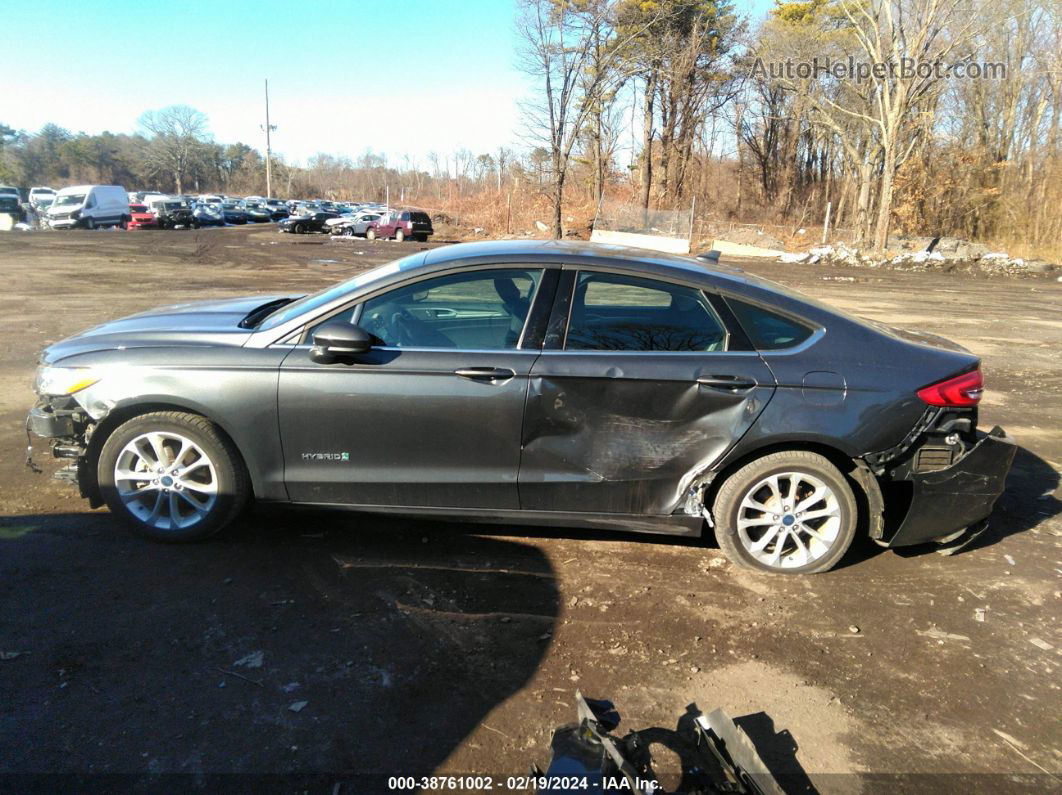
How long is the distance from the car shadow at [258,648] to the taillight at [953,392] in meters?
2.19

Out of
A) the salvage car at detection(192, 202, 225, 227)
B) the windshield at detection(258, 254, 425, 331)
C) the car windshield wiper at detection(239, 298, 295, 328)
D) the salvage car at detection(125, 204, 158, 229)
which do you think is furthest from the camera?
the salvage car at detection(192, 202, 225, 227)

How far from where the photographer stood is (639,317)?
13.4 ft

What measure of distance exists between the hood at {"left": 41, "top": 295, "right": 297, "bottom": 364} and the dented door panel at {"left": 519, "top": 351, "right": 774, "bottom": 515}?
1.72 metres

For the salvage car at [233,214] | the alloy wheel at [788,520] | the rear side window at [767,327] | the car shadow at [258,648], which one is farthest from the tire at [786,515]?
the salvage car at [233,214]

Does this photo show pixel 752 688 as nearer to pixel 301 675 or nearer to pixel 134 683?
pixel 301 675

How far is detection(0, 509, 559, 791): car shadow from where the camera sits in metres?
2.58

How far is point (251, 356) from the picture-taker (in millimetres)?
3934

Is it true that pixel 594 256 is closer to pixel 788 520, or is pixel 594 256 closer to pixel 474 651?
pixel 788 520

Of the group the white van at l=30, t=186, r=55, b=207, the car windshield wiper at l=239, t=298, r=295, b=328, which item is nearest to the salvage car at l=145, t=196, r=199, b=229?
the white van at l=30, t=186, r=55, b=207

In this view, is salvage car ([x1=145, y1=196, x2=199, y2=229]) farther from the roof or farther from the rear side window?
the rear side window

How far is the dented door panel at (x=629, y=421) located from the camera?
151 inches

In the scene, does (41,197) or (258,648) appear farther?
(41,197)

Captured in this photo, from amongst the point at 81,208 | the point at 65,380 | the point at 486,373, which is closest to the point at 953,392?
the point at 486,373

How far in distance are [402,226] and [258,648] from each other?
121ft
